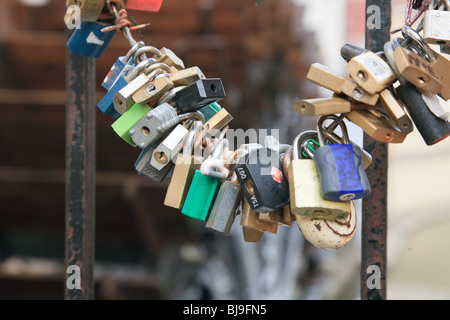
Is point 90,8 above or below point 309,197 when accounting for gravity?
above

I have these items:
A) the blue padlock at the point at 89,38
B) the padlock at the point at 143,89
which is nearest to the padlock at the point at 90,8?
the blue padlock at the point at 89,38

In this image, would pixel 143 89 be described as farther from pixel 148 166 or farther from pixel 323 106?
pixel 323 106

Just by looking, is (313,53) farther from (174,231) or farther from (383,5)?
(383,5)

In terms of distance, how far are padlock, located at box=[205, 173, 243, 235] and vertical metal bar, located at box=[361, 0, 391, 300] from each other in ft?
0.70

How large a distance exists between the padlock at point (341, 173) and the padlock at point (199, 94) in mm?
146

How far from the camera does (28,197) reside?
11.6 ft

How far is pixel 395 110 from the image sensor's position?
2.05 feet

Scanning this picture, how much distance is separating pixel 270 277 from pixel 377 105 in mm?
3140

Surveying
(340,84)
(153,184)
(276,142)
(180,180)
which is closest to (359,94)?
(340,84)

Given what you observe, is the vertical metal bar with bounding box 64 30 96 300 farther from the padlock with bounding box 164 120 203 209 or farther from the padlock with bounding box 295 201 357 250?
the padlock with bounding box 295 201 357 250

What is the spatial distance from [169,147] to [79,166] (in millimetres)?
255
